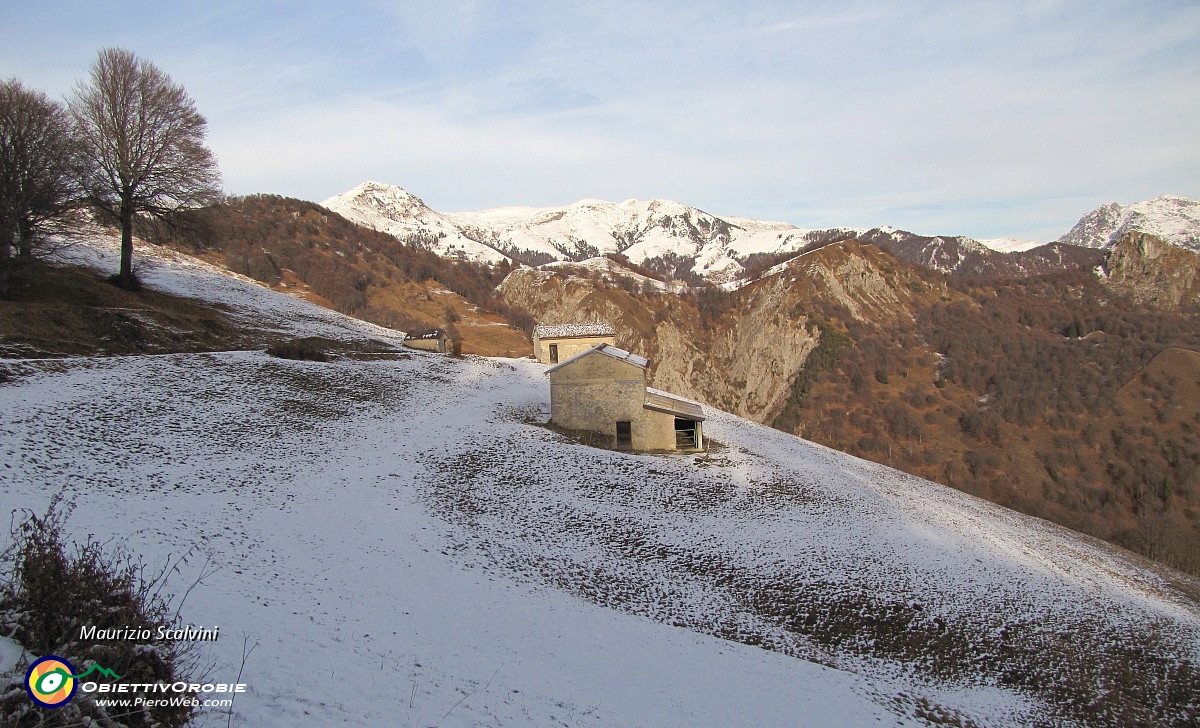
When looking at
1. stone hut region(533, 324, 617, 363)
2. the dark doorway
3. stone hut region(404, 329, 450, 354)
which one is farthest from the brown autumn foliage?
stone hut region(404, 329, 450, 354)

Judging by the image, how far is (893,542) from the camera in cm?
2527

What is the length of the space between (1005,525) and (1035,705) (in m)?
21.3

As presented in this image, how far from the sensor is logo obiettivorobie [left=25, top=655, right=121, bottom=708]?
17.0 ft

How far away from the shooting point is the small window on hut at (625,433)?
35219 millimetres

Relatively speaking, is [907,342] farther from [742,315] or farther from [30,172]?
[30,172]

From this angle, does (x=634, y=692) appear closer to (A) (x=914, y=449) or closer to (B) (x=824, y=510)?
(B) (x=824, y=510)

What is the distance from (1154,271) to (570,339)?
5470 inches

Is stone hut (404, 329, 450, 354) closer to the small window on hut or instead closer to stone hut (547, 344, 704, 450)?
stone hut (547, 344, 704, 450)

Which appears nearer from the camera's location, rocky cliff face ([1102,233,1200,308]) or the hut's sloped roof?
the hut's sloped roof

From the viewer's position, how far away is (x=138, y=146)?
1401 inches

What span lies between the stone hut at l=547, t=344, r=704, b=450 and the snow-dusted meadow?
2382 millimetres

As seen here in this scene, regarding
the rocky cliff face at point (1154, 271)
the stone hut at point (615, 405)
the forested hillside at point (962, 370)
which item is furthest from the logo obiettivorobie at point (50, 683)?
the rocky cliff face at point (1154, 271)

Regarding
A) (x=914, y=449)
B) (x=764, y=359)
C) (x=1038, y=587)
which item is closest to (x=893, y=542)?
(x=1038, y=587)

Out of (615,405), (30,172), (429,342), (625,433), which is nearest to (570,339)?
(429,342)
